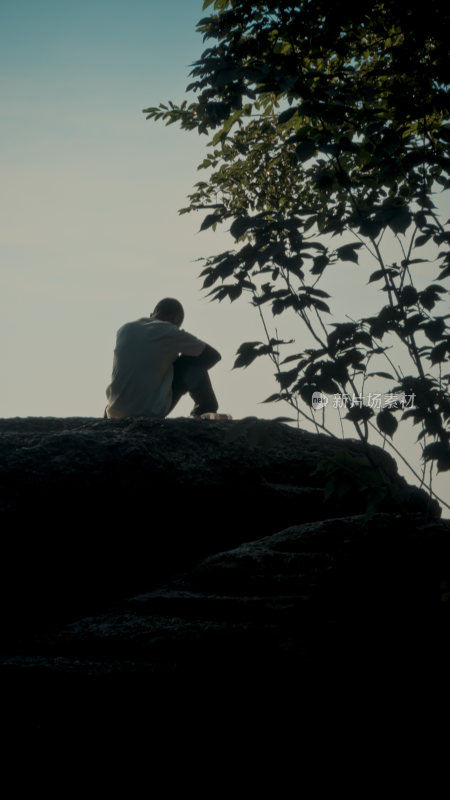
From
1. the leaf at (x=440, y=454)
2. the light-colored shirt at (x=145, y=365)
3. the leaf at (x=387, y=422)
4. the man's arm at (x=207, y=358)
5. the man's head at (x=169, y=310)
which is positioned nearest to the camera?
the leaf at (x=440, y=454)

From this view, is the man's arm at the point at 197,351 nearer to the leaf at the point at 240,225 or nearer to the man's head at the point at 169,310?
the man's head at the point at 169,310

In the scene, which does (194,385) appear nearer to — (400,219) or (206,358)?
(206,358)

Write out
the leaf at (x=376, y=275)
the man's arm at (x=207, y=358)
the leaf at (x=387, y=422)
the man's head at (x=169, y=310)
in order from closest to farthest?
the leaf at (x=387, y=422), the leaf at (x=376, y=275), the man's arm at (x=207, y=358), the man's head at (x=169, y=310)

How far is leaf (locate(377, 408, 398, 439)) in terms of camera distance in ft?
8.18

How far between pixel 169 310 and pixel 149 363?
840 mm

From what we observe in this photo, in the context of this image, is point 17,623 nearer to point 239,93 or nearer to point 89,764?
point 89,764

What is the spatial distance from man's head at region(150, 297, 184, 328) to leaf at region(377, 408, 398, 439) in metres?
3.83

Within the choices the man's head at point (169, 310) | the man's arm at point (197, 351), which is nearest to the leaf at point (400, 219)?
the man's arm at point (197, 351)

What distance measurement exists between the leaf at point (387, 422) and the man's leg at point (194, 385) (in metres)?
3.48

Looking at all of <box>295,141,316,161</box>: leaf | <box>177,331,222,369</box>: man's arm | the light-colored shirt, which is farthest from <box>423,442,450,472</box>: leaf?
<box>177,331,222,369</box>: man's arm

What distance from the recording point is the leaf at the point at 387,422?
249 centimetres

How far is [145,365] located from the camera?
17.8ft

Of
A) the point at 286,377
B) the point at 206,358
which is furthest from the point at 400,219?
the point at 206,358

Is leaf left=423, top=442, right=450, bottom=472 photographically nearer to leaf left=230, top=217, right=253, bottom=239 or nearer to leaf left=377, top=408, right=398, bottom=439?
leaf left=377, top=408, right=398, bottom=439
